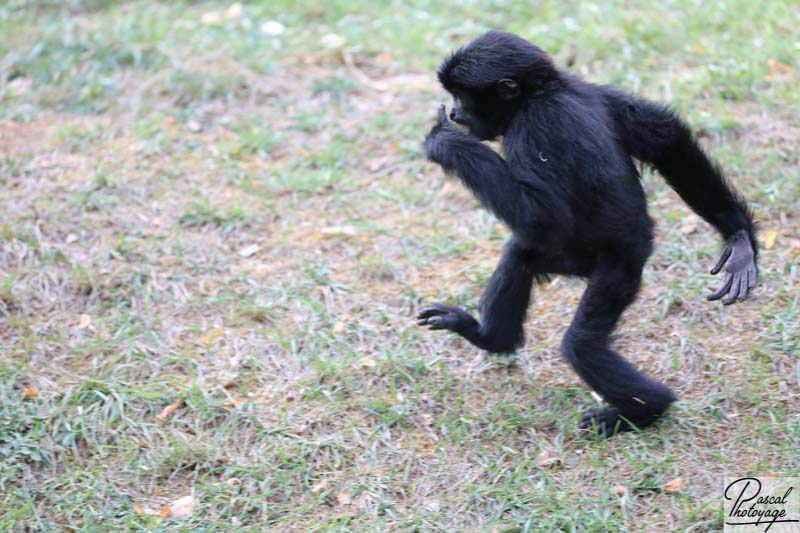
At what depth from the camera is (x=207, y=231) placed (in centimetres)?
698

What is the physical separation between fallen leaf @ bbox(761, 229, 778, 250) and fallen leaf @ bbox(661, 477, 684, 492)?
2343 millimetres

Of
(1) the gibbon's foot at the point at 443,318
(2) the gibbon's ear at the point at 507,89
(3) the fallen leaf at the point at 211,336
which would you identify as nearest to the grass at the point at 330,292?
(3) the fallen leaf at the point at 211,336

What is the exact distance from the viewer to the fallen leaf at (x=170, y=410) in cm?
533

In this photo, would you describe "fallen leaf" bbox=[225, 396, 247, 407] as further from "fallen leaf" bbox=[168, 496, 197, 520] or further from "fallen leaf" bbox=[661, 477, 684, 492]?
"fallen leaf" bbox=[661, 477, 684, 492]

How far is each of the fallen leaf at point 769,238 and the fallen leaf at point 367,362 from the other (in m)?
2.91

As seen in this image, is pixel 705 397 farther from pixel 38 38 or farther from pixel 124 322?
pixel 38 38

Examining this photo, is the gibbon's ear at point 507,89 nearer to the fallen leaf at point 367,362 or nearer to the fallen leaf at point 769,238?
the fallen leaf at point 367,362

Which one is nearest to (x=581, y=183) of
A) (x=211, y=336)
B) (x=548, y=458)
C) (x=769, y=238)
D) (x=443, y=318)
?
(x=443, y=318)

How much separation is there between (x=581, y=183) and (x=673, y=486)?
65.3 inches

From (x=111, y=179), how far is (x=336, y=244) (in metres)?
2.05

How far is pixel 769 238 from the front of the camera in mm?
6332

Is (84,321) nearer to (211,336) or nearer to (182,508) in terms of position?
(211,336)

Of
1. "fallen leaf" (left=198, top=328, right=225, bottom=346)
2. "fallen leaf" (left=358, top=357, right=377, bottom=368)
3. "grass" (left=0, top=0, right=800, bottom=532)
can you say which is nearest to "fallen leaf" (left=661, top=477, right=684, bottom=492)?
"grass" (left=0, top=0, right=800, bottom=532)
